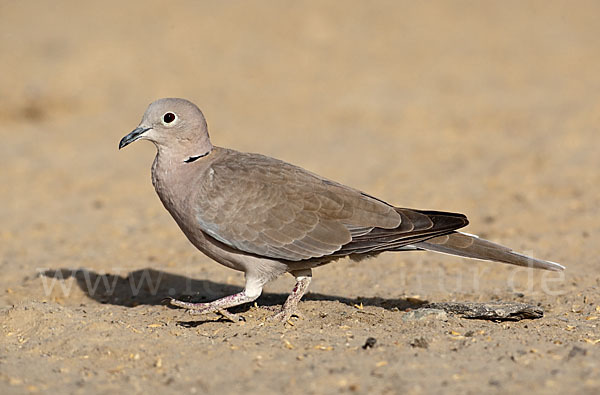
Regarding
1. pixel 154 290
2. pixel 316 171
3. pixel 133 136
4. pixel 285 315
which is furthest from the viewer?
pixel 316 171

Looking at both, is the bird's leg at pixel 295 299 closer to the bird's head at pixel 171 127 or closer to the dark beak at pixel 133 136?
the bird's head at pixel 171 127

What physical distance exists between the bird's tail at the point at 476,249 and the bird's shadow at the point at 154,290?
72 centimetres

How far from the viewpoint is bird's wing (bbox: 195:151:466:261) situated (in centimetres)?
559

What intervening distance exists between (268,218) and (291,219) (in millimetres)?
169

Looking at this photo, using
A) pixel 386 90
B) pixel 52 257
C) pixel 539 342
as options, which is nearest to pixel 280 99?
pixel 386 90

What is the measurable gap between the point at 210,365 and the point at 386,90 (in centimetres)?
1105

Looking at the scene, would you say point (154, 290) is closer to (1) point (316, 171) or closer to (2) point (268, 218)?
(2) point (268, 218)

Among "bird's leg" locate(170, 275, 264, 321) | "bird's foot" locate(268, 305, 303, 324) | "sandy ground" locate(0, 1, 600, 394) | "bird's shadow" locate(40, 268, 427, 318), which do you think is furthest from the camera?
"bird's shadow" locate(40, 268, 427, 318)

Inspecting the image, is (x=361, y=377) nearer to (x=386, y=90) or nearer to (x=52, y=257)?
(x=52, y=257)

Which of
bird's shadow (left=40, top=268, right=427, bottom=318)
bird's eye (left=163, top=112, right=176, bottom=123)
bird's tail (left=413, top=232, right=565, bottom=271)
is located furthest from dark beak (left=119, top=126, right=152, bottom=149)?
bird's tail (left=413, top=232, right=565, bottom=271)

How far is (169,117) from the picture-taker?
5816mm

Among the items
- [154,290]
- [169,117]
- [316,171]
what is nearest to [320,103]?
[316,171]

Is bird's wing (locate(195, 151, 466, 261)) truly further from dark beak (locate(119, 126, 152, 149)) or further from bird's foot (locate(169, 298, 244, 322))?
dark beak (locate(119, 126, 152, 149))

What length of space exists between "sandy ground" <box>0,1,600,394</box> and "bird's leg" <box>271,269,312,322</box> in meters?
0.15
